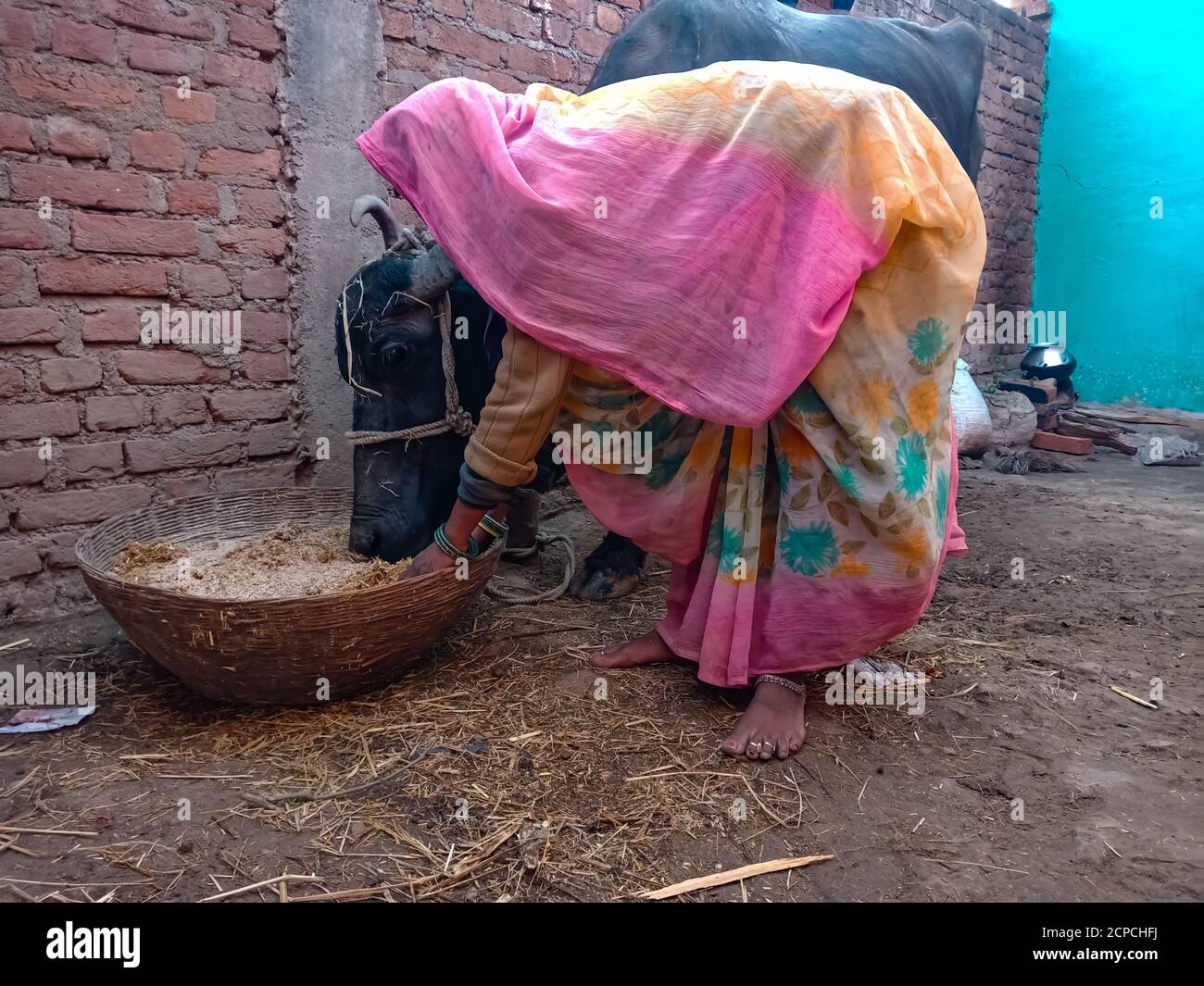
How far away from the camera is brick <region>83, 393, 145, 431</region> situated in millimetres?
2982

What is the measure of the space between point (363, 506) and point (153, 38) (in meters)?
1.76

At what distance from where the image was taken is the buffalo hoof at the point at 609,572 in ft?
10.8

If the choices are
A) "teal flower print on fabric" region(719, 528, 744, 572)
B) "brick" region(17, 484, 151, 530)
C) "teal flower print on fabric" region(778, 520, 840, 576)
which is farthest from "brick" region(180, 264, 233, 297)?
"teal flower print on fabric" region(778, 520, 840, 576)

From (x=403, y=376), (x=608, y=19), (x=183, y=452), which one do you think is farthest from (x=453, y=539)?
(x=608, y=19)

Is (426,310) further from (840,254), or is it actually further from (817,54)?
(817,54)

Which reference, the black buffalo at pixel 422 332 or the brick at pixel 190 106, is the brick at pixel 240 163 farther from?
the black buffalo at pixel 422 332

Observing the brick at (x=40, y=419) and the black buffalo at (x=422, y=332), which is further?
the brick at (x=40, y=419)

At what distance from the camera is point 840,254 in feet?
6.44

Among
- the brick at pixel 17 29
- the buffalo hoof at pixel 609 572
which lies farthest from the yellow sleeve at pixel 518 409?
the brick at pixel 17 29

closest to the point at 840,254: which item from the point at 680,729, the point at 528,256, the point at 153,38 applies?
the point at 528,256

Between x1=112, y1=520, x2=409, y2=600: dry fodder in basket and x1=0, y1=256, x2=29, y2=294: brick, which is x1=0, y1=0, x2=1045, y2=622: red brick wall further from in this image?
x1=112, y1=520, x2=409, y2=600: dry fodder in basket

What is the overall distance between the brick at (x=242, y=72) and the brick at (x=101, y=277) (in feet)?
2.29

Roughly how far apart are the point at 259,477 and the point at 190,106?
4.35 feet

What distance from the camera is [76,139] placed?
9.30ft
